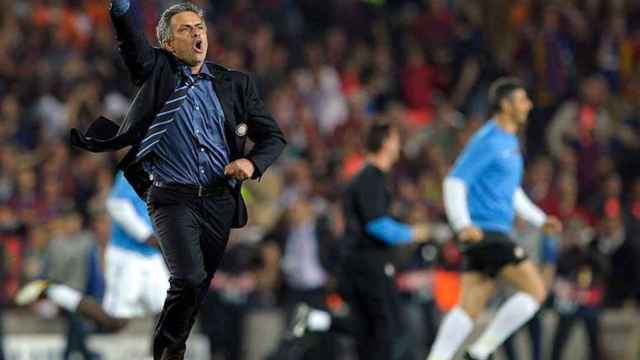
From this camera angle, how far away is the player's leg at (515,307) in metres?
11.7

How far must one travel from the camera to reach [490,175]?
11.6 m

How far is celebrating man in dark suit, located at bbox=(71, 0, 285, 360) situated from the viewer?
895 centimetres

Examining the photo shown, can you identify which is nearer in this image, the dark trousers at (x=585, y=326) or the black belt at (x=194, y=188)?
the black belt at (x=194, y=188)

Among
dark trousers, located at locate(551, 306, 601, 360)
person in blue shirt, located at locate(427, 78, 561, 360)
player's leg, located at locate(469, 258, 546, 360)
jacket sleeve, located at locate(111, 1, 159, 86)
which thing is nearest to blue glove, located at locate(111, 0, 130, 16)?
jacket sleeve, located at locate(111, 1, 159, 86)

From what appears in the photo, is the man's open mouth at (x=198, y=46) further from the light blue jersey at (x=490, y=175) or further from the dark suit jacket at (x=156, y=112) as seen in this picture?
the light blue jersey at (x=490, y=175)

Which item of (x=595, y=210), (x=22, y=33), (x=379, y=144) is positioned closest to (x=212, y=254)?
(x=379, y=144)

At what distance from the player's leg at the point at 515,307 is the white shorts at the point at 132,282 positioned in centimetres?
255

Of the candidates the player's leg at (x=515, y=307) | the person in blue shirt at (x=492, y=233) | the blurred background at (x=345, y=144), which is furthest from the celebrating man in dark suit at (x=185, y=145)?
the blurred background at (x=345, y=144)

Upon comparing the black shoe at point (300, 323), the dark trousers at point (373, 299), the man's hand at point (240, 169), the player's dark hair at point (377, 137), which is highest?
the man's hand at point (240, 169)

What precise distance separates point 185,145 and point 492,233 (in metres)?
3.23

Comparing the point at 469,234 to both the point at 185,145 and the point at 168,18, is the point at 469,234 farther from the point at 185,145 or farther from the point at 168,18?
the point at 168,18

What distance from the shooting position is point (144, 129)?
9.00 meters

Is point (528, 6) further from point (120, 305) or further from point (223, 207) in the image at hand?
point (223, 207)

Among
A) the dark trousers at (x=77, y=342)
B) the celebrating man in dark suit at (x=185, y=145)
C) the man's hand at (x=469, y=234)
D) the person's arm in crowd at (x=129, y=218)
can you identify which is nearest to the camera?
the celebrating man in dark suit at (x=185, y=145)
